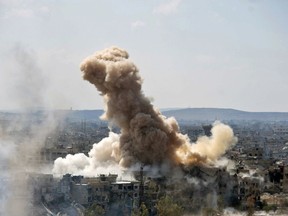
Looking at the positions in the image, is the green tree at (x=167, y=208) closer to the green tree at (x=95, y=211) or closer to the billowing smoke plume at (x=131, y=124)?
the green tree at (x=95, y=211)

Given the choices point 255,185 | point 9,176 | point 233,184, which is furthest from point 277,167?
point 9,176

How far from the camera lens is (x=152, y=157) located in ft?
178

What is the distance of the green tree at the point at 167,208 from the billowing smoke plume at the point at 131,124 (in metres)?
→ 10.4

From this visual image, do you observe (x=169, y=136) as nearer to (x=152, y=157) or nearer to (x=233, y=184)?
(x=152, y=157)

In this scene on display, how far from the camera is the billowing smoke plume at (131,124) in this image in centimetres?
5403

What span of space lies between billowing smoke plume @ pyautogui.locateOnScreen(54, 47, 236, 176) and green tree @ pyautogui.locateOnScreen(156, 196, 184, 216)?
10442 mm

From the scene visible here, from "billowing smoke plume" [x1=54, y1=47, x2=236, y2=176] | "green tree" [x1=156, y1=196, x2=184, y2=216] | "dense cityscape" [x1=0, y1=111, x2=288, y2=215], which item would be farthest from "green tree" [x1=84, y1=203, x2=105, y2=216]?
"billowing smoke plume" [x1=54, y1=47, x2=236, y2=176]

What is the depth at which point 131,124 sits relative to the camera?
5456cm

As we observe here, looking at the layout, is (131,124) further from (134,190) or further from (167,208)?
(167,208)

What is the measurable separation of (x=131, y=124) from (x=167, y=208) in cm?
1390

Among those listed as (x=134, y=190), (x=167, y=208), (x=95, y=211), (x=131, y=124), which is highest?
(x=131, y=124)

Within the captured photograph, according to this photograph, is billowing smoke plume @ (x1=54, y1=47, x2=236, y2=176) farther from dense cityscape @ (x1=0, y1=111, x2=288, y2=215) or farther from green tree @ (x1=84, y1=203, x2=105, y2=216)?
green tree @ (x1=84, y1=203, x2=105, y2=216)

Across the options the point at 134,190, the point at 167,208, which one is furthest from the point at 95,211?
the point at 134,190

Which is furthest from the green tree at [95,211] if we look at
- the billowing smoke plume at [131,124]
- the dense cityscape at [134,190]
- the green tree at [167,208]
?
the billowing smoke plume at [131,124]
